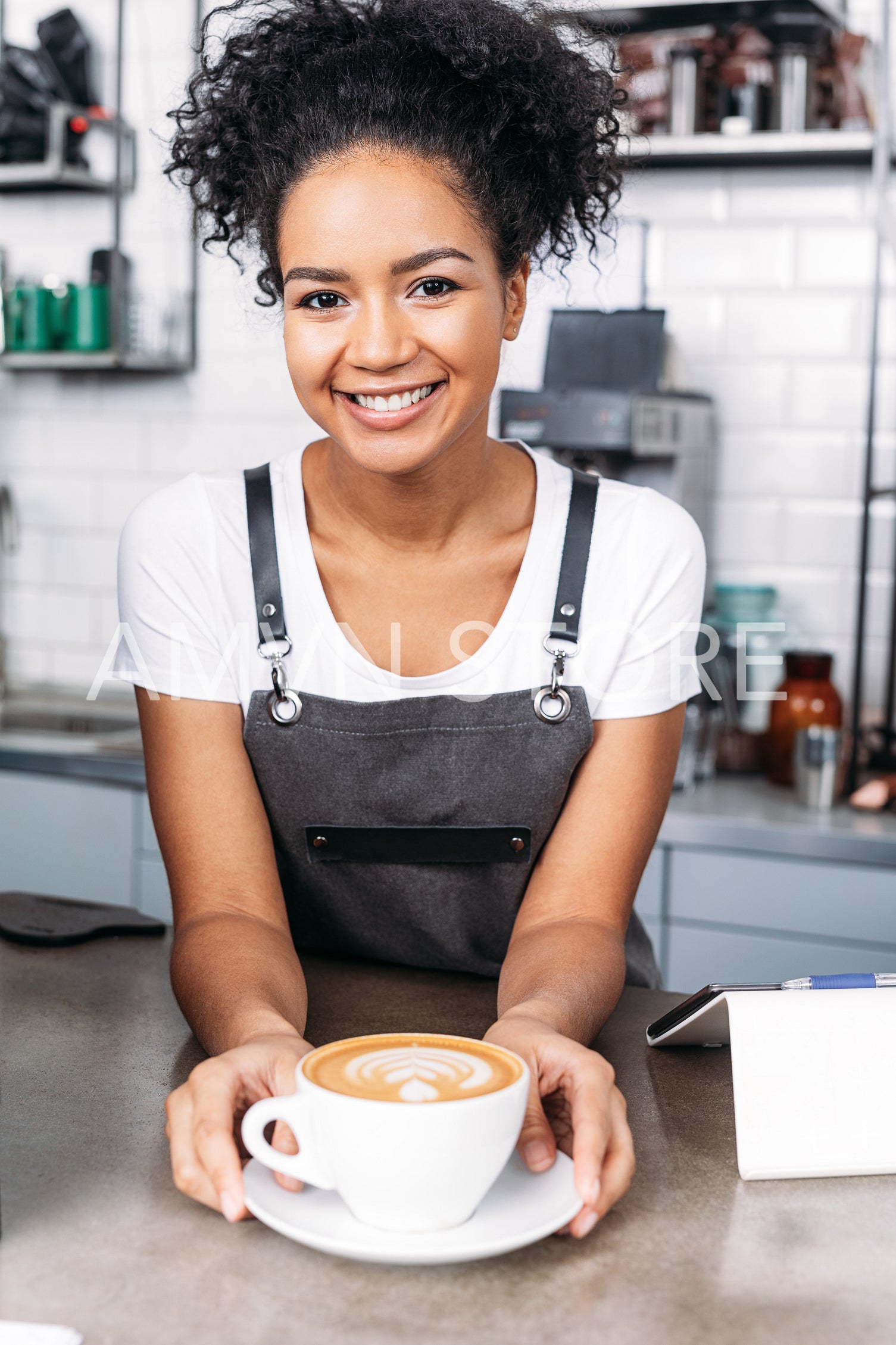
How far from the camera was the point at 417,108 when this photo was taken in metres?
1.24

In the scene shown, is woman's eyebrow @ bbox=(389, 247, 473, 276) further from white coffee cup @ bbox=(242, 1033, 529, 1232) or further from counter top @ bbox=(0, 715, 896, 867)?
counter top @ bbox=(0, 715, 896, 867)

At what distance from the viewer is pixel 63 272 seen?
11.7ft

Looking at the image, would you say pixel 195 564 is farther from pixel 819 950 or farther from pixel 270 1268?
pixel 819 950

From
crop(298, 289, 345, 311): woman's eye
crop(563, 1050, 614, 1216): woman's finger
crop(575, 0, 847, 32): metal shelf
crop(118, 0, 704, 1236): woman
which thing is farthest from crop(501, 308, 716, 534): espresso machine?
crop(563, 1050, 614, 1216): woman's finger

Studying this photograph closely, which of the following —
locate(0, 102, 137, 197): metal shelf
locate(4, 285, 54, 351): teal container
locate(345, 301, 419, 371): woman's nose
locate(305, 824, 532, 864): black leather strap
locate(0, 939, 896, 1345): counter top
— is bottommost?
locate(0, 939, 896, 1345): counter top

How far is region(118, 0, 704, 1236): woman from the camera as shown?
121 centimetres

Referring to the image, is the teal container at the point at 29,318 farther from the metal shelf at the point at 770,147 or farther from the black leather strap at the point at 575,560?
the black leather strap at the point at 575,560

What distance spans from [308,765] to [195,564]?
0.23m

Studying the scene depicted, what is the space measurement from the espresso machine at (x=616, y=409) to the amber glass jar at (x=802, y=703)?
38 centimetres

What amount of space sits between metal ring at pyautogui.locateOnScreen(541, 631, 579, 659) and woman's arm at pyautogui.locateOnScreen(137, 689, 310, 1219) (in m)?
0.31

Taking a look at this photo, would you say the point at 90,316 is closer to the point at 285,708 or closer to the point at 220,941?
the point at 285,708

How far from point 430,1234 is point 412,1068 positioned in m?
0.08

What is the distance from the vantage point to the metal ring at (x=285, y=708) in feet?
4.41

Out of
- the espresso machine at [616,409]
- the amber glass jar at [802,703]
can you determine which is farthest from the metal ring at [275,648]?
the amber glass jar at [802,703]
